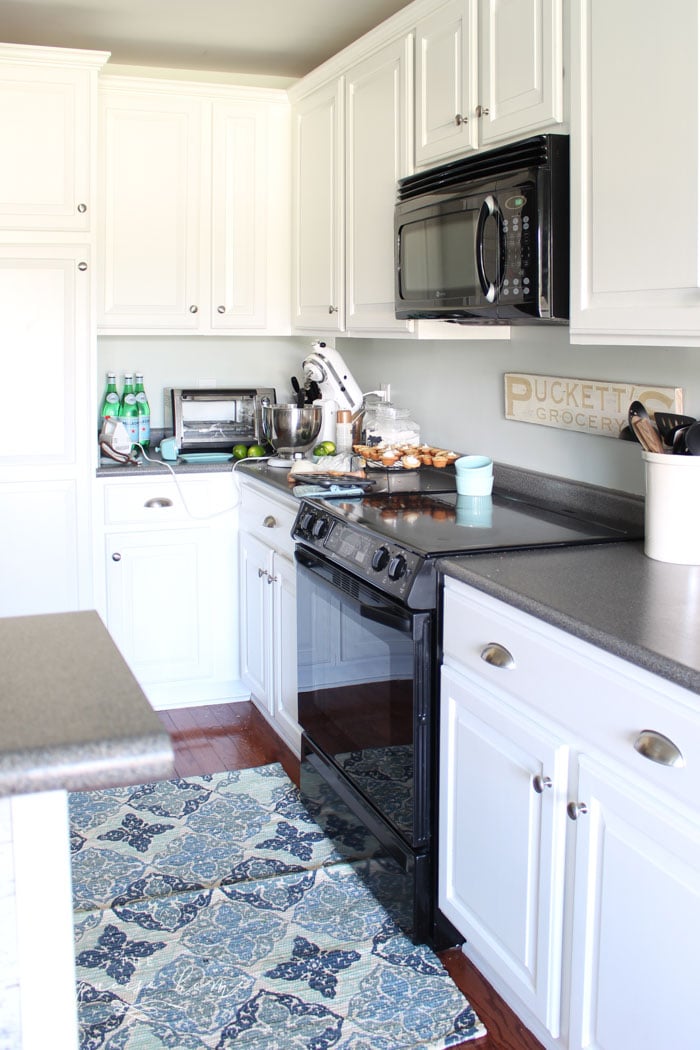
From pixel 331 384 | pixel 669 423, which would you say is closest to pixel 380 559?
pixel 669 423

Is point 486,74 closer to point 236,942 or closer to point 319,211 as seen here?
point 319,211

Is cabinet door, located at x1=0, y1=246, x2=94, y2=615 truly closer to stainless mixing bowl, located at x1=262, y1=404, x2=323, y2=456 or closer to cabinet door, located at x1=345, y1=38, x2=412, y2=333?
stainless mixing bowl, located at x1=262, y1=404, x2=323, y2=456

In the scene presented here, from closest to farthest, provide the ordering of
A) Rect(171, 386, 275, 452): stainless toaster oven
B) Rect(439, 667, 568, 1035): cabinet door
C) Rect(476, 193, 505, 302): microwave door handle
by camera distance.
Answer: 1. Rect(439, 667, 568, 1035): cabinet door
2. Rect(476, 193, 505, 302): microwave door handle
3. Rect(171, 386, 275, 452): stainless toaster oven

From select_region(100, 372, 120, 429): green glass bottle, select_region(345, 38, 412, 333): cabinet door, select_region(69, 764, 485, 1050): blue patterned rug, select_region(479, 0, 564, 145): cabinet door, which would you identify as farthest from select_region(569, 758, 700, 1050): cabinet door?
select_region(100, 372, 120, 429): green glass bottle

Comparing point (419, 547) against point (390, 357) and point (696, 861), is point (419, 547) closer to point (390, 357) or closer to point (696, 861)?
point (696, 861)

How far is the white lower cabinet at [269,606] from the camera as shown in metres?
3.35

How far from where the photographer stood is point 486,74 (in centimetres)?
260

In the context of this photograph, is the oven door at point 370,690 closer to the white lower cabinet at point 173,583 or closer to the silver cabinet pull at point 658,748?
the silver cabinet pull at point 658,748

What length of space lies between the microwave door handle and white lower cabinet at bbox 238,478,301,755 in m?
0.95

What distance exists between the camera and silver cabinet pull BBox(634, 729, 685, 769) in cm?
151

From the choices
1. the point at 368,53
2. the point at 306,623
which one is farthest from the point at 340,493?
the point at 368,53

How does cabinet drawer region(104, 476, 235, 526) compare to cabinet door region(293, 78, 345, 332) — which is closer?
cabinet door region(293, 78, 345, 332)

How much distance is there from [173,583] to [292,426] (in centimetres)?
72

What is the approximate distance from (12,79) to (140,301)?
0.84 m
